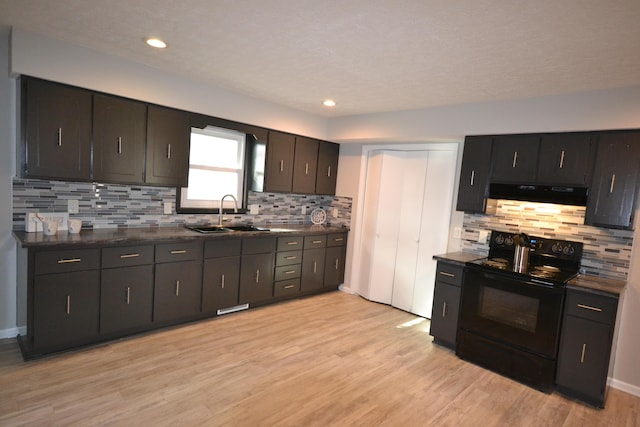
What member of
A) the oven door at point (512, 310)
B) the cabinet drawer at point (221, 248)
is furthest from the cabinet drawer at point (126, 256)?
the oven door at point (512, 310)

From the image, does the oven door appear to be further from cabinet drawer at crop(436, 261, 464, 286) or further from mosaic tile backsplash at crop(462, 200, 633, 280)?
mosaic tile backsplash at crop(462, 200, 633, 280)

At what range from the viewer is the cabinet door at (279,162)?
4.37 meters

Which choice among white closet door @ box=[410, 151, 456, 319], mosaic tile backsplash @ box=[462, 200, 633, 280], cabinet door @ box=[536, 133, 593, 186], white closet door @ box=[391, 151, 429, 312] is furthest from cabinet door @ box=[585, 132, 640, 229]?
white closet door @ box=[391, 151, 429, 312]

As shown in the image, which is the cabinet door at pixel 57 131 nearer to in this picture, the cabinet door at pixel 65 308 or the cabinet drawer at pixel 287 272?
the cabinet door at pixel 65 308

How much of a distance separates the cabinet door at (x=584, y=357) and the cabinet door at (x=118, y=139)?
380 centimetres

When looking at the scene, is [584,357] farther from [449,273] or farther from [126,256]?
[126,256]

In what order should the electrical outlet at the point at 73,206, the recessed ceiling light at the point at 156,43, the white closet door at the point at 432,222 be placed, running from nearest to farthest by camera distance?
the recessed ceiling light at the point at 156,43
the electrical outlet at the point at 73,206
the white closet door at the point at 432,222

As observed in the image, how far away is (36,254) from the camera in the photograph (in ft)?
8.47

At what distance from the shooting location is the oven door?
284cm

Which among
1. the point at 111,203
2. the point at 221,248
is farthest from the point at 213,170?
the point at 111,203

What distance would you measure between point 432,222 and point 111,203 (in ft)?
11.1

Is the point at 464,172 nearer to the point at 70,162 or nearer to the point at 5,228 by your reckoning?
the point at 70,162

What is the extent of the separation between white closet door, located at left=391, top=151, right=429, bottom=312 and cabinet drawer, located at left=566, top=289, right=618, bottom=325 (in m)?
1.78

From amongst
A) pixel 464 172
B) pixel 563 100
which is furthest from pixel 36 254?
pixel 563 100
